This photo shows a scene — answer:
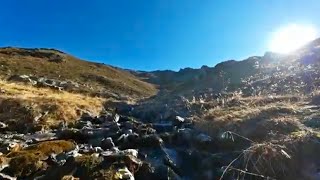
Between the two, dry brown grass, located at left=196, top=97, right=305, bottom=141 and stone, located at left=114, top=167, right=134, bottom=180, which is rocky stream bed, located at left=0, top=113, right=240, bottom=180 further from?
dry brown grass, located at left=196, top=97, right=305, bottom=141

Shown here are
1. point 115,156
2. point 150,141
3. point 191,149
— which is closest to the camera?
point 115,156

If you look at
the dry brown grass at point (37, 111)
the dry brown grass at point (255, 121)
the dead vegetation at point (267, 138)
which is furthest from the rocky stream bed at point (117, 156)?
the dry brown grass at point (37, 111)

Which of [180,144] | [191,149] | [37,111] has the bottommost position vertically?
[191,149]

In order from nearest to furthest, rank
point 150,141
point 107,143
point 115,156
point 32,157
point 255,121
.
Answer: point 115,156 < point 32,157 < point 107,143 < point 150,141 < point 255,121

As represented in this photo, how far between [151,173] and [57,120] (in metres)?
10.3

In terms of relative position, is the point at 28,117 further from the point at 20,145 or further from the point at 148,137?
the point at 148,137

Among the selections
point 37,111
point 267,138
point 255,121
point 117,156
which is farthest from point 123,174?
point 37,111

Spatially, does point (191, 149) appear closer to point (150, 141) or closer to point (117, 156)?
point (150, 141)

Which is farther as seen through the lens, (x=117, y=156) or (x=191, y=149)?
(x=191, y=149)

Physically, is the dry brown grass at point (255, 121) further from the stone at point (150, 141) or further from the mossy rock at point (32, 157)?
the mossy rock at point (32, 157)

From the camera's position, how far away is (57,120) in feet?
64.0

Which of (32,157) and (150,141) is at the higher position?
(150,141)

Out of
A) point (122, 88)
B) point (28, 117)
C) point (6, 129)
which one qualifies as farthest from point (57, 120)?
point (122, 88)

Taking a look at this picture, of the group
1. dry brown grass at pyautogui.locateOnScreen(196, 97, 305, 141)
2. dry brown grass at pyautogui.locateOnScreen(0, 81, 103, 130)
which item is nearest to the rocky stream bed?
dry brown grass at pyautogui.locateOnScreen(196, 97, 305, 141)
